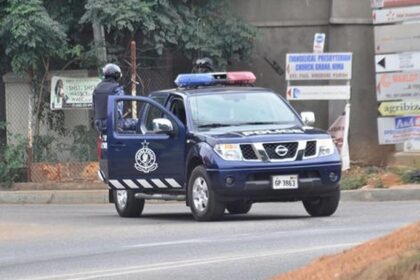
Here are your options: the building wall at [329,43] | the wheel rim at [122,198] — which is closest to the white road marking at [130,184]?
the wheel rim at [122,198]

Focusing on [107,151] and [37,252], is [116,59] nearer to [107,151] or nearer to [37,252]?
[107,151]

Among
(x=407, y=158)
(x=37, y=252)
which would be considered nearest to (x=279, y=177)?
(x=37, y=252)

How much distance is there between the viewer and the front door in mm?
13906

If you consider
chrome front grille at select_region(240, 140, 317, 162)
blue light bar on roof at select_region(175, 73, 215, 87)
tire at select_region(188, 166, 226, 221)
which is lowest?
tire at select_region(188, 166, 226, 221)

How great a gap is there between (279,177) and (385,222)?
→ 139 cm

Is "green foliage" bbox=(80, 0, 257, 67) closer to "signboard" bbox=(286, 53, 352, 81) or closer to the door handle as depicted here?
"signboard" bbox=(286, 53, 352, 81)

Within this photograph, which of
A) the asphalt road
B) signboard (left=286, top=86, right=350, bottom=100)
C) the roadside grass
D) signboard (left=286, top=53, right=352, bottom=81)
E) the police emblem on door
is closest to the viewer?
the asphalt road

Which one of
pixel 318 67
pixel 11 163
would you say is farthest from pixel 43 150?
pixel 318 67

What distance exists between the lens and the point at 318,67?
2036 centimetres

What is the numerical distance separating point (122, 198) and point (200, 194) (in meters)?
2.39

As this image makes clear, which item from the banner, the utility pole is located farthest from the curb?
the banner

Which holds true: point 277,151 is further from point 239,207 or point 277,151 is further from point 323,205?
point 239,207

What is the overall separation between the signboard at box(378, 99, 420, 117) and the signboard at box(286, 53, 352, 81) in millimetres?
1033

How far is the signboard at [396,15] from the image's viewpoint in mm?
20234
